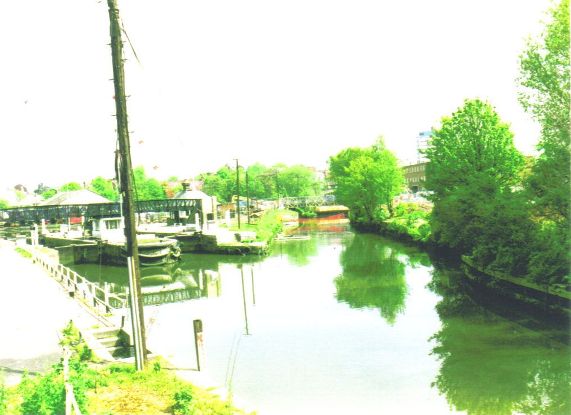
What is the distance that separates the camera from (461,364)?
1566 cm

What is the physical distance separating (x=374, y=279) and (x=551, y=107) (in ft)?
45.9

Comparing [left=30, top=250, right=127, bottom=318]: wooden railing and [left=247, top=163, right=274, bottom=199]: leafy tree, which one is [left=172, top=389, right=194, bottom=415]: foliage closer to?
[left=30, top=250, right=127, bottom=318]: wooden railing

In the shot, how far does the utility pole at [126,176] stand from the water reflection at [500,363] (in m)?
8.16

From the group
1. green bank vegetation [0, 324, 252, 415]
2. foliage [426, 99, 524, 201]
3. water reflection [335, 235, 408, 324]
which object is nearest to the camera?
green bank vegetation [0, 324, 252, 415]

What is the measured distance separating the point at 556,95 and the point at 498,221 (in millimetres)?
7406

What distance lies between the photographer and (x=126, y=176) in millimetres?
12234

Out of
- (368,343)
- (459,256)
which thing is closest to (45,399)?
(368,343)

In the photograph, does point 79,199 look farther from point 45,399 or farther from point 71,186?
point 71,186

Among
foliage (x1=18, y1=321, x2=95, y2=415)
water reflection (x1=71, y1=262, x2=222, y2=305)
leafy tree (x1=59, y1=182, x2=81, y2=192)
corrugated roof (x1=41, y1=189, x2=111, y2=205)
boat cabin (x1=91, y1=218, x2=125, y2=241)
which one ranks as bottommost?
water reflection (x1=71, y1=262, x2=222, y2=305)

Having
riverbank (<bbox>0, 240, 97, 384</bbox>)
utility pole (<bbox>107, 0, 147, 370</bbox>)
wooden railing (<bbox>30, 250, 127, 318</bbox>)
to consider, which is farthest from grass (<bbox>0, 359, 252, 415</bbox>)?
wooden railing (<bbox>30, 250, 127, 318</bbox>)

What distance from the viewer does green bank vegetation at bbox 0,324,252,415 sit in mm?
8008

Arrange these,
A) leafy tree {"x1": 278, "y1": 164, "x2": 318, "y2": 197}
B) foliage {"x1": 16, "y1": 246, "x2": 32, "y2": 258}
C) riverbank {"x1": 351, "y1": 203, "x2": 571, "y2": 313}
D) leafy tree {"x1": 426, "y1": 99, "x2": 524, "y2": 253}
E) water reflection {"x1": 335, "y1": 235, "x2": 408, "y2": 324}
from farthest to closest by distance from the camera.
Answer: leafy tree {"x1": 278, "y1": 164, "x2": 318, "y2": 197} → foliage {"x1": 16, "y1": 246, "x2": 32, "y2": 258} → leafy tree {"x1": 426, "y1": 99, "x2": 524, "y2": 253} → water reflection {"x1": 335, "y1": 235, "x2": 408, "y2": 324} → riverbank {"x1": 351, "y1": 203, "x2": 571, "y2": 313}

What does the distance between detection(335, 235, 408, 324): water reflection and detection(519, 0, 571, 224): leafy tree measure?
829 cm

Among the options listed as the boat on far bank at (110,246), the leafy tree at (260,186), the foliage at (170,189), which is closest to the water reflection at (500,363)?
the boat on far bank at (110,246)
